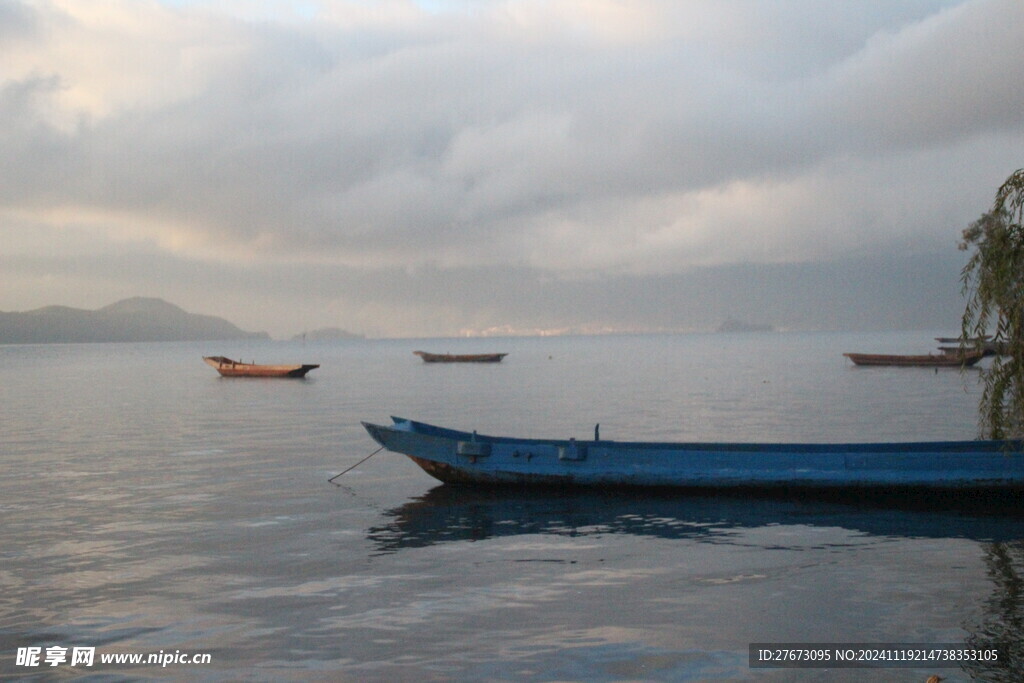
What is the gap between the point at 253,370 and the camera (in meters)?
80.5

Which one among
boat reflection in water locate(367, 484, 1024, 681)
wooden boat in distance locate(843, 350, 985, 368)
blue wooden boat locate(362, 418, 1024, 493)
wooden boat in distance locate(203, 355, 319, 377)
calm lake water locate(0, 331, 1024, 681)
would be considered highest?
wooden boat in distance locate(843, 350, 985, 368)

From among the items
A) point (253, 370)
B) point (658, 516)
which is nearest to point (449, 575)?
point (658, 516)

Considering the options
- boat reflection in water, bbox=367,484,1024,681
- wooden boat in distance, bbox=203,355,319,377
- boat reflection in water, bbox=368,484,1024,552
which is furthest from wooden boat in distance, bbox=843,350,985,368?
boat reflection in water, bbox=367,484,1024,681

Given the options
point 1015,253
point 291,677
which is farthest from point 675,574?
point 1015,253

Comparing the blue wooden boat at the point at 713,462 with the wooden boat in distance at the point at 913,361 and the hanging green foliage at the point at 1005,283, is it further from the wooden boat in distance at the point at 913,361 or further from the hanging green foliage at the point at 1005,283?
the wooden boat in distance at the point at 913,361

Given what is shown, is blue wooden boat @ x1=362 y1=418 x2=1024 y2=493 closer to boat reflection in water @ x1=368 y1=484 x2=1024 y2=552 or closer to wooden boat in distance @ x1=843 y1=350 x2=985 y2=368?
boat reflection in water @ x1=368 y1=484 x2=1024 y2=552

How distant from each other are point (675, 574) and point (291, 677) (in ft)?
22.1

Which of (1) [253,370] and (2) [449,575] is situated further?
(1) [253,370]

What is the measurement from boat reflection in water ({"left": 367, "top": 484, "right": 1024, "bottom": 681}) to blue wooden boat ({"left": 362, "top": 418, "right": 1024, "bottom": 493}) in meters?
0.50

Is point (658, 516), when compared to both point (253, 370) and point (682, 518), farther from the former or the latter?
point (253, 370)

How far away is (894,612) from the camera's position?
38.8ft

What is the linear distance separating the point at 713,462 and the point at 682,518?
1.91m

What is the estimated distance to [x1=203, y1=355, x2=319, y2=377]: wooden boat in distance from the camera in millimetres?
78562

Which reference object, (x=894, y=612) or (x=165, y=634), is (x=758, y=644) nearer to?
(x=894, y=612)
